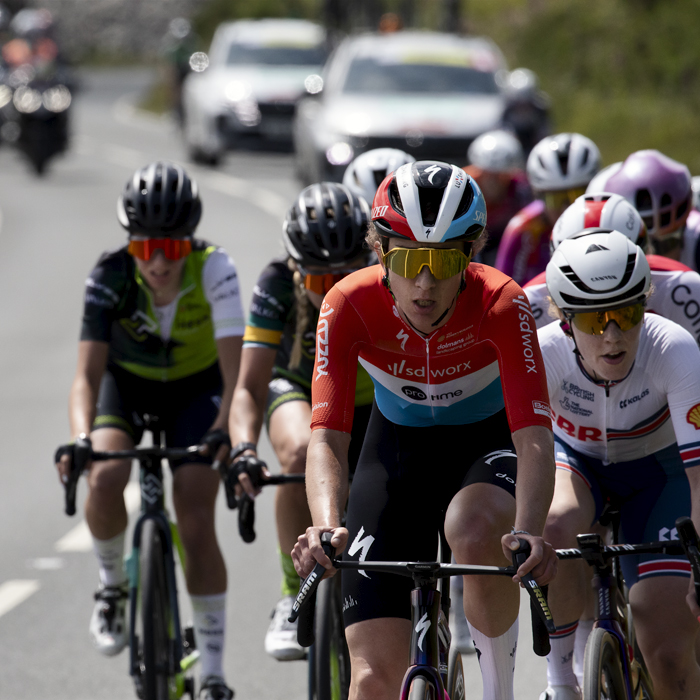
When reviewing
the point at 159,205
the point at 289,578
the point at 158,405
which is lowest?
the point at 289,578

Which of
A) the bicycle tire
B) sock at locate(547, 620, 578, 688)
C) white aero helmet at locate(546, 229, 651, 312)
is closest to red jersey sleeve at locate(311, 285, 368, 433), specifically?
white aero helmet at locate(546, 229, 651, 312)

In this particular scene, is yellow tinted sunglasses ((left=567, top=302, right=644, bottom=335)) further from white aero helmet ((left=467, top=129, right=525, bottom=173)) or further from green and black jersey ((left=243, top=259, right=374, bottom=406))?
white aero helmet ((left=467, top=129, right=525, bottom=173))

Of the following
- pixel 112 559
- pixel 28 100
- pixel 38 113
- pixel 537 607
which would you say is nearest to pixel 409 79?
pixel 38 113

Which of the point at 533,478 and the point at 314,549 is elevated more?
the point at 533,478

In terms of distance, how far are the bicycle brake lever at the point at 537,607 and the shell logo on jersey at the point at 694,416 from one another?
88cm

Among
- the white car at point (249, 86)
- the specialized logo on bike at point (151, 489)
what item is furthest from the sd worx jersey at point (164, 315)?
the white car at point (249, 86)

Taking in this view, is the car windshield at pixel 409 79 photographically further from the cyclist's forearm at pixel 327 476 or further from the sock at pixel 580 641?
the cyclist's forearm at pixel 327 476

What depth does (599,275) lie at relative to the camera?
13.5 feet

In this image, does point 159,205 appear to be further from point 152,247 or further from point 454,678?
point 454,678

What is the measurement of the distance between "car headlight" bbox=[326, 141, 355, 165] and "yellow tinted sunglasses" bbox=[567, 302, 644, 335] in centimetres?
1167

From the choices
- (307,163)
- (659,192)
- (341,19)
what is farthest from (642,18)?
(659,192)

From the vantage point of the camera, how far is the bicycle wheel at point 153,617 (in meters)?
4.87

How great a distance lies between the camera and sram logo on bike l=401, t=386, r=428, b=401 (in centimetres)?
413

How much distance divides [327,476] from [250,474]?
35.1 inches
